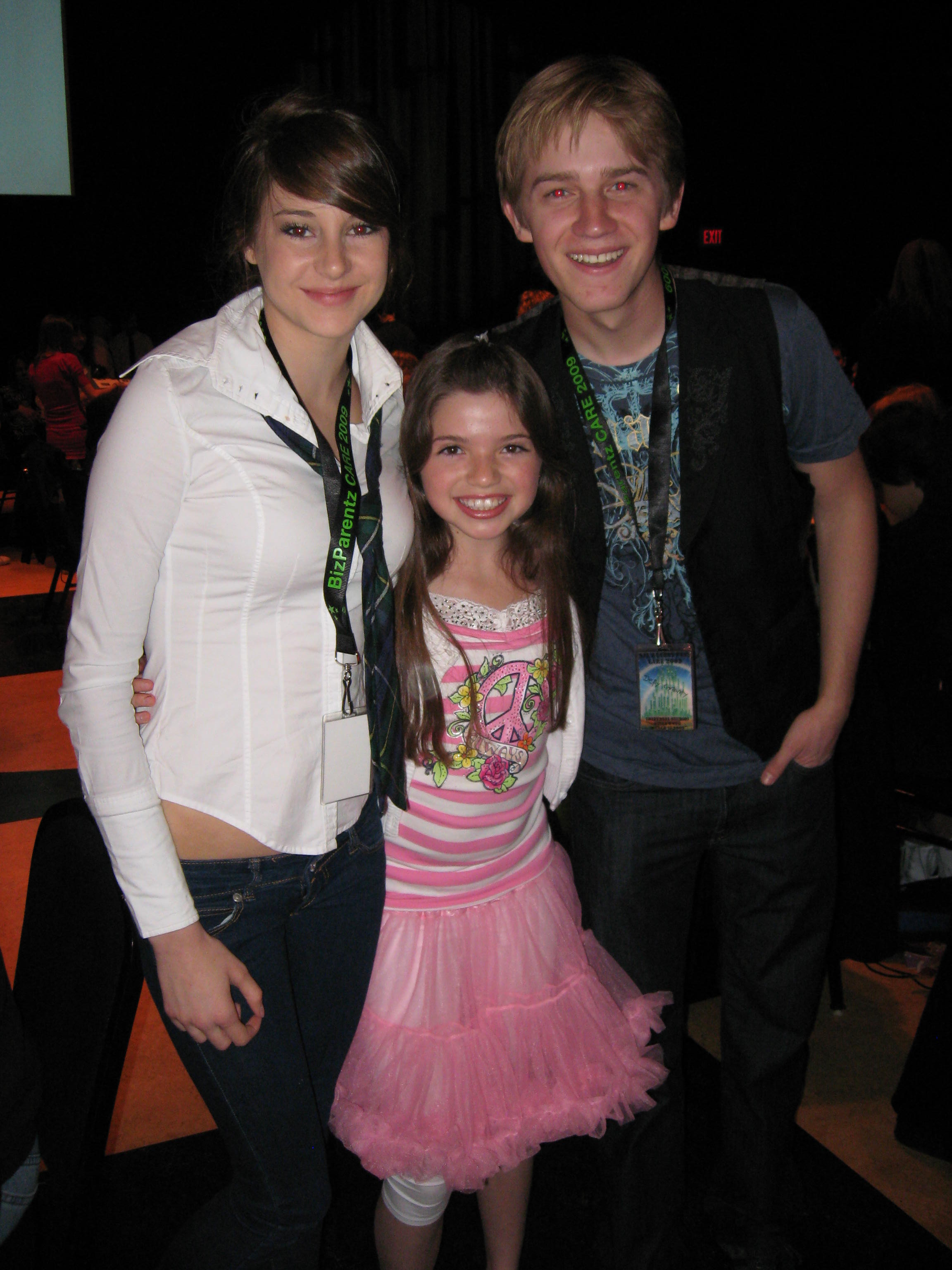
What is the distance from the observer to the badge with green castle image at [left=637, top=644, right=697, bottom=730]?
154 centimetres

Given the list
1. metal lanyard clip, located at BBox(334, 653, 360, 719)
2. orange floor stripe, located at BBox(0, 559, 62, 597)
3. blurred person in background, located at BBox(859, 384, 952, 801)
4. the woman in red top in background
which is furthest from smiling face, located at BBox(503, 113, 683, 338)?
the woman in red top in background

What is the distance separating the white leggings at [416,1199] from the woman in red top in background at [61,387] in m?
6.95

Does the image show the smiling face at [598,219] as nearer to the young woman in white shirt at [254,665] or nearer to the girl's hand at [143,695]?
the young woman in white shirt at [254,665]

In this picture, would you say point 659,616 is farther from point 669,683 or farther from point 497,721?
point 497,721

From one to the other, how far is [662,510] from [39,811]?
9.64 ft

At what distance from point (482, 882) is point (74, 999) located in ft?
2.09

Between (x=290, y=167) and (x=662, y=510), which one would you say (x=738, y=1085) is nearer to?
(x=662, y=510)

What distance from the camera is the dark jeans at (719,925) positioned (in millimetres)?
1621

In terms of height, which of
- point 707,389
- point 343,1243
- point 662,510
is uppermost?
point 707,389

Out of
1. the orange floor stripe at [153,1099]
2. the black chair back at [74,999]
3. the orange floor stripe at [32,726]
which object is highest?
the black chair back at [74,999]

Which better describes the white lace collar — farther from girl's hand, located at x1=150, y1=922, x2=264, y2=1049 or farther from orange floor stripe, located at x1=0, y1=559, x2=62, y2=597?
orange floor stripe, located at x1=0, y1=559, x2=62, y2=597

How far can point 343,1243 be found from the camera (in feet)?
6.19

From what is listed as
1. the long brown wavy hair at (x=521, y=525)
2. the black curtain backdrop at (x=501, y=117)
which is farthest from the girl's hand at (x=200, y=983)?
the black curtain backdrop at (x=501, y=117)

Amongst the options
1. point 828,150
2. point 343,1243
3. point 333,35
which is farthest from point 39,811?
point 828,150
